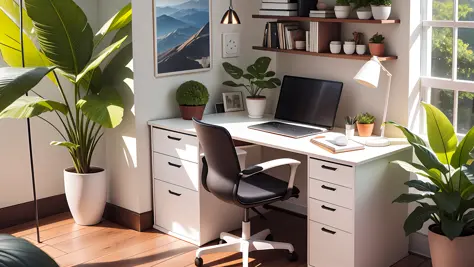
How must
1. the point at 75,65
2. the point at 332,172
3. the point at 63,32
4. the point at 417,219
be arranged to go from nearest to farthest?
the point at 417,219 < the point at 332,172 < the point at 63,32 < the point at 75,65

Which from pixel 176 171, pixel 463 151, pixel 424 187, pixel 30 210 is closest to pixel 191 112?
pixel 176 171

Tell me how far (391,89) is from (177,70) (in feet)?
4.62

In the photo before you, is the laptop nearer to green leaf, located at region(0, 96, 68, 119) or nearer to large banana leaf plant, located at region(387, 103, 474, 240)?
large banana leaf plant, located at region(387, 103, 474, 240)

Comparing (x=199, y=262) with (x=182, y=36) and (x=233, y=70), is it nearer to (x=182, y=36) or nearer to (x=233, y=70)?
(x=233, y=70)

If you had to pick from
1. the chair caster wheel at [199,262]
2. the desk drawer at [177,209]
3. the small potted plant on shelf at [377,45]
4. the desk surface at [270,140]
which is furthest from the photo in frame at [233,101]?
the chair caster wheel at [199,262]

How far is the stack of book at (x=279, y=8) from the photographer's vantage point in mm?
4074

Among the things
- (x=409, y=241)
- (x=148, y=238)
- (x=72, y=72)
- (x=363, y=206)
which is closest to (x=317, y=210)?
(x=363, y=206)

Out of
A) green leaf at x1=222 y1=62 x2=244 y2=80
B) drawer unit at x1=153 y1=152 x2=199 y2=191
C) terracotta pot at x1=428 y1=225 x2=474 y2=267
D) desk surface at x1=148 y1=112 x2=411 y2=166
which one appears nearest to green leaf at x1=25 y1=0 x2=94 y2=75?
desk surface at x1=148 y1=112 x2=411 y2=166

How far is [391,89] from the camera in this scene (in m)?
3.68

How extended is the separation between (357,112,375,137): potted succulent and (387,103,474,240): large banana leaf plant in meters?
0.48

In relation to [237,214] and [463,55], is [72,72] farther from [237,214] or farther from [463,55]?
[463,55]

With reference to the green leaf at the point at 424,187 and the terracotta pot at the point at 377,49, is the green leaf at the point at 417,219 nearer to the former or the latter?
the green leaf at the point at 424,187

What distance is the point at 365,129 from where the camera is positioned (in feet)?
12.0

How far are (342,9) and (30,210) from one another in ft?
8.23
